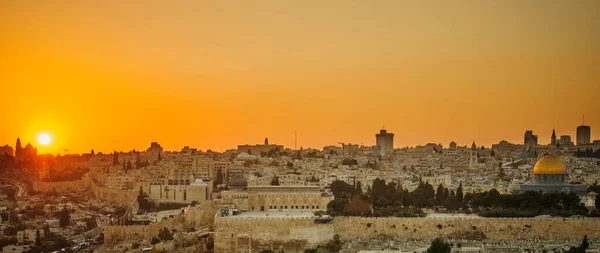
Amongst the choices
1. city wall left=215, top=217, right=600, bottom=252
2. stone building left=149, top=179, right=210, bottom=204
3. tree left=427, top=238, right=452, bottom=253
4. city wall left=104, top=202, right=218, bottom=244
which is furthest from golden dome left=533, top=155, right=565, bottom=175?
city wall left=104, top=202, right=218, bottom=244

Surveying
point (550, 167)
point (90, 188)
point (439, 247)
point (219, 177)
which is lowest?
point (439, 247)

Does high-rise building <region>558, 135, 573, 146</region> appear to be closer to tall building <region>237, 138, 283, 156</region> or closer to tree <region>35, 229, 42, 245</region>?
tall building <region>237, 138, 283, 156</region>

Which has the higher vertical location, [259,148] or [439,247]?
[259,148]

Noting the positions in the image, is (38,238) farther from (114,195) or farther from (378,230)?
(378,230)

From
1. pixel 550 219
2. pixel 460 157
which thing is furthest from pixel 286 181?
pixel 460 157

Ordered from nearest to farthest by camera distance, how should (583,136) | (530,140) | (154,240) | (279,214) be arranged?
(279,214)
(154,240)
(583,136)
(530,140)

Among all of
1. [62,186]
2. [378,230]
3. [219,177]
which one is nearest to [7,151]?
[62,186]
